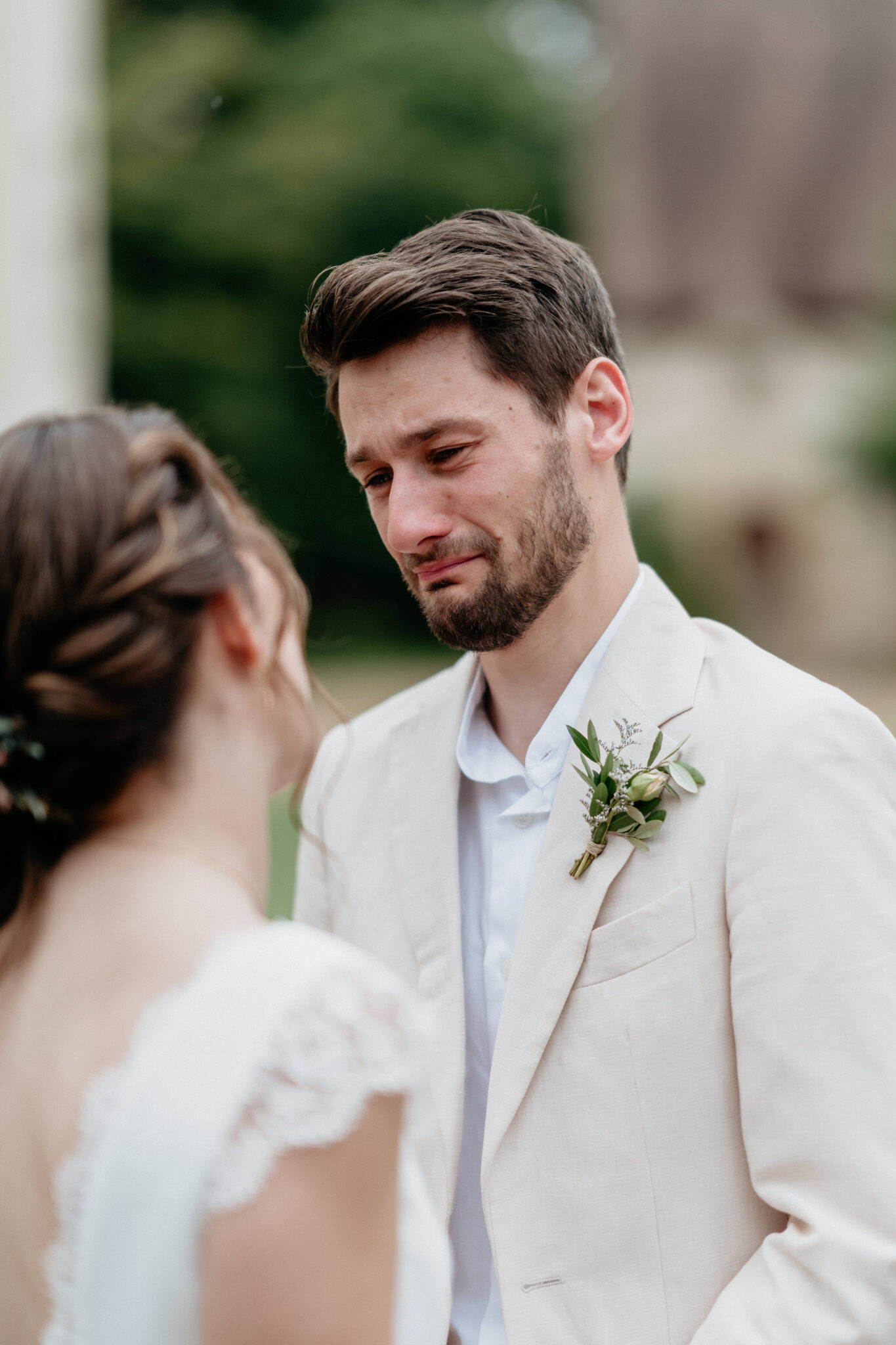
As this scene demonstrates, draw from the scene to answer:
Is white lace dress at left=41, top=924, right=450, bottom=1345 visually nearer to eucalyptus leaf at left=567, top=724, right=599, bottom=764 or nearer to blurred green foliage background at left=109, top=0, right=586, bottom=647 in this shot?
eucalyptus leaf at left=567, top=724, right=599, bottom=764

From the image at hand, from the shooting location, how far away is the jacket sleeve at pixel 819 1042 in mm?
1756

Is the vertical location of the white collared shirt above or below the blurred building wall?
above

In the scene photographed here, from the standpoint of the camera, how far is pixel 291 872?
9.18 meters

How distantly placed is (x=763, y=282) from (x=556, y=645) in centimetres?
1925

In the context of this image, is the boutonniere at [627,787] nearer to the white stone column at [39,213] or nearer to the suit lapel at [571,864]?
the suit lapel at [571,864]

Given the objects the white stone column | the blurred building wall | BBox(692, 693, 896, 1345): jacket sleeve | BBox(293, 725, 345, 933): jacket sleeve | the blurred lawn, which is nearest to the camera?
BBox(692, 693, 896, 1345): jacket sleeve

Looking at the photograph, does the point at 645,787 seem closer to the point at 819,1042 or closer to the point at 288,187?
the point at 819,1042

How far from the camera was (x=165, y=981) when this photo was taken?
52.6 inches

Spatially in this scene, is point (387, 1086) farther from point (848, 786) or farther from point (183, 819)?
point (848, 786)

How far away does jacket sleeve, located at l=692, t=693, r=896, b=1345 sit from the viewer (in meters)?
1.76

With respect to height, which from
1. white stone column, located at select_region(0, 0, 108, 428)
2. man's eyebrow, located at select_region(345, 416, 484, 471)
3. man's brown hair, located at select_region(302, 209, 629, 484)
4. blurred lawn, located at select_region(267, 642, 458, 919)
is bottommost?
blurred lawn, located at select_region(267, 642, 458, 919)

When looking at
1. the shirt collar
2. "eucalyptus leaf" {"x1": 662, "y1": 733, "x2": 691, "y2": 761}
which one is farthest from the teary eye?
"eucalyptus leaf" {"x1": 662, "y1": 733, "x2": 691, "y2": 761}

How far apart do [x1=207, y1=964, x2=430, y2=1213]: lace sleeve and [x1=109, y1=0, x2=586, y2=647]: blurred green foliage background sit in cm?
2202

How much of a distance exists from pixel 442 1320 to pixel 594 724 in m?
0.98
